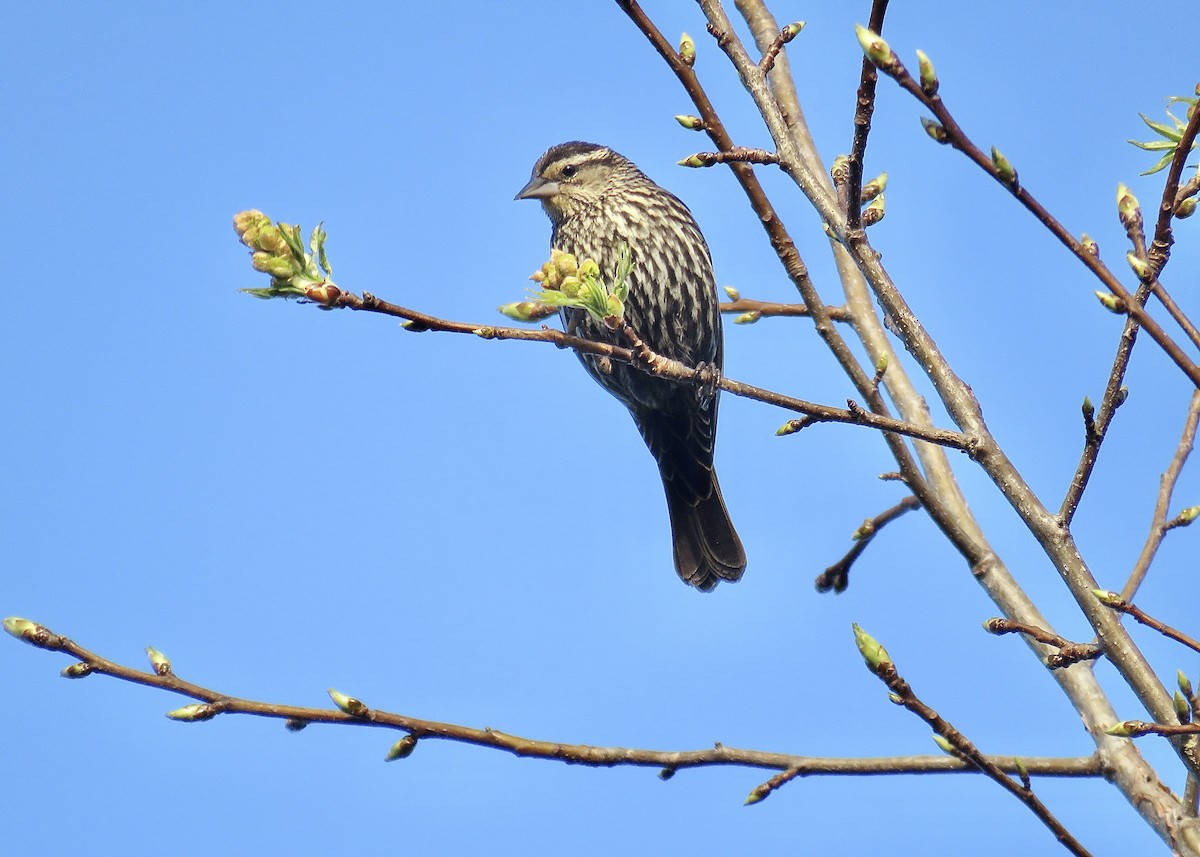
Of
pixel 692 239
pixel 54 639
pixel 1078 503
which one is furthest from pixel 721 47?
pixel 692 239

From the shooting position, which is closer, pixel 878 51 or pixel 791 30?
pixel 878 51

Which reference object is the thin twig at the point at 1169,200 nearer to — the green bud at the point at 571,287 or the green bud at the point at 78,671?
the green bud at the point at 571,287

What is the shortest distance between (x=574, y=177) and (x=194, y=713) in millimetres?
3331

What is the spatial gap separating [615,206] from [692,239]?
317mm

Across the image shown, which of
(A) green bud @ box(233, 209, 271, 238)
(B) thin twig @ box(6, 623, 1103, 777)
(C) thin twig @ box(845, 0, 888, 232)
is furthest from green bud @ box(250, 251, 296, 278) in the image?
(C) thin twig @ box(845, 0, 888, 232)

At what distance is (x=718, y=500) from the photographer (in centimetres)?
521

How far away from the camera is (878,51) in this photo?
151 cm

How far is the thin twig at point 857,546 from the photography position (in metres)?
3.14

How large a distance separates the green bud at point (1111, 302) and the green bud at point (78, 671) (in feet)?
5.16

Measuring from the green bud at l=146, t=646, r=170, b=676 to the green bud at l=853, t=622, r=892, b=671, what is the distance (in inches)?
42.6

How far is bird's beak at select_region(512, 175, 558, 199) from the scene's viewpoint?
4.85 metres

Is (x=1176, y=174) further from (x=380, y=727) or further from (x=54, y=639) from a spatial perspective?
(x=54, y=639)

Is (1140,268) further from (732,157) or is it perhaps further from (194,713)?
(194,713)

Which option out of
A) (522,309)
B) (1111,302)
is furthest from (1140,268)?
(522,309)
